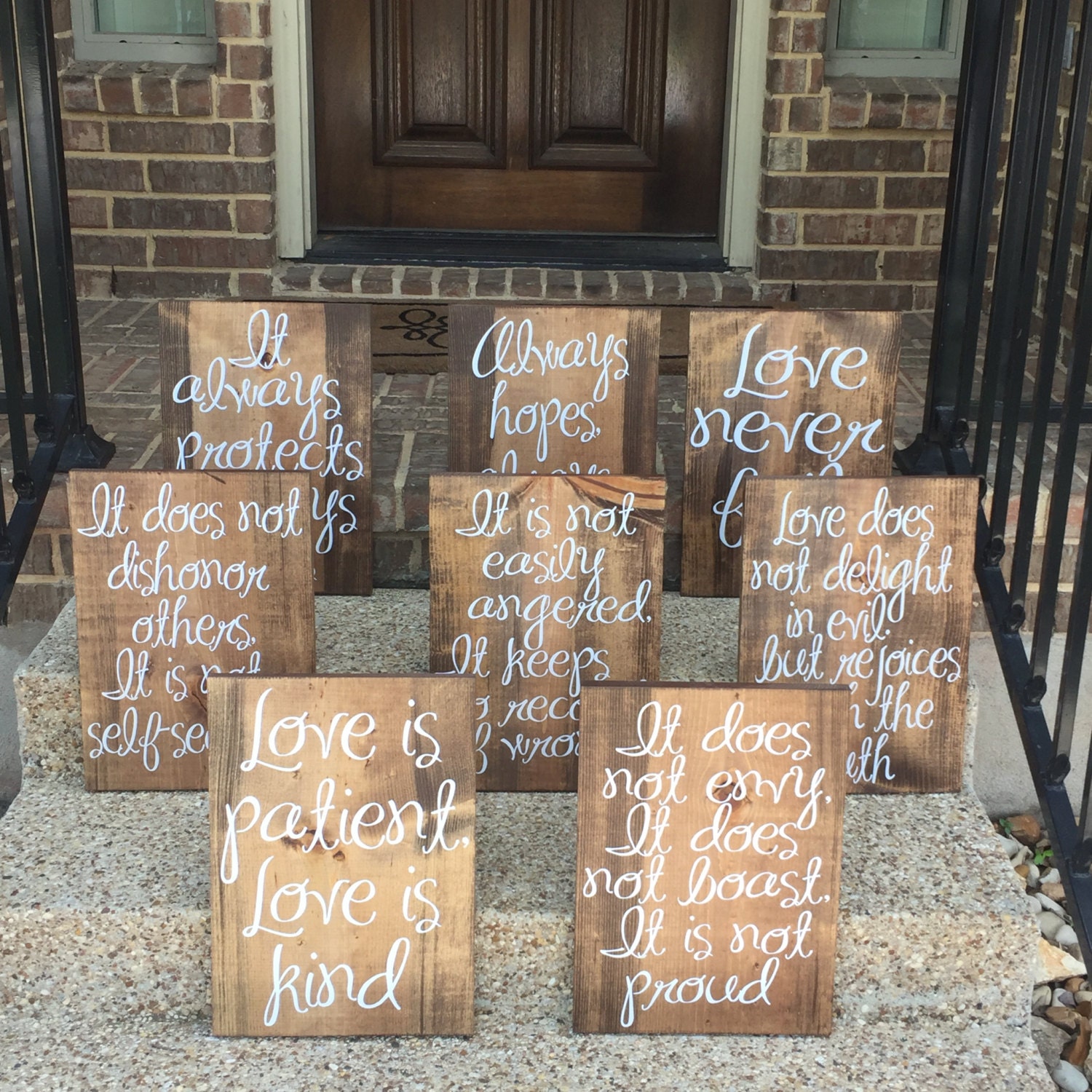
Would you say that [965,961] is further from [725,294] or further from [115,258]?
[115,258]

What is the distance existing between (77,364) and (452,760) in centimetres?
106

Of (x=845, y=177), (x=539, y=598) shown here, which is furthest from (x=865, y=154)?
(x=539, y=598)

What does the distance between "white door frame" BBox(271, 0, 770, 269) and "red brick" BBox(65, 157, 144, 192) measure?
0.33 m

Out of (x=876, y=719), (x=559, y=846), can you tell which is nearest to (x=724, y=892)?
(x=559, y=846)

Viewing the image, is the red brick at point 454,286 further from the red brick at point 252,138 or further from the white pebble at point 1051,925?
the white pebble at point 1051,925

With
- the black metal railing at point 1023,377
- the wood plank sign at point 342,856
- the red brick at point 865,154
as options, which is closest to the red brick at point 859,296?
the red brick at point 865,154

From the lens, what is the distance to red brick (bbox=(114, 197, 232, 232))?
3.22 metres

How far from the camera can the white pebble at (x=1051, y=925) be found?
2182mm

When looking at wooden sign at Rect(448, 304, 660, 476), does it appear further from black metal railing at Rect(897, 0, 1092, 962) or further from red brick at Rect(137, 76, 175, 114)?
red brick at Rect(137, 76, 175, 114)

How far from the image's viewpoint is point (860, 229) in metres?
3.26

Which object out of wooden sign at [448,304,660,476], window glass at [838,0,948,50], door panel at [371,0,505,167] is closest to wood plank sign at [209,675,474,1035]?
wooden sign at [448,304,660,476]

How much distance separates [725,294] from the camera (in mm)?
3232

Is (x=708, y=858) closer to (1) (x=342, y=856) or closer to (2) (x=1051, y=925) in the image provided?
(1) (x=342, y=856)

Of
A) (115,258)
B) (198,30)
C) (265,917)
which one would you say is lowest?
(265,917)
